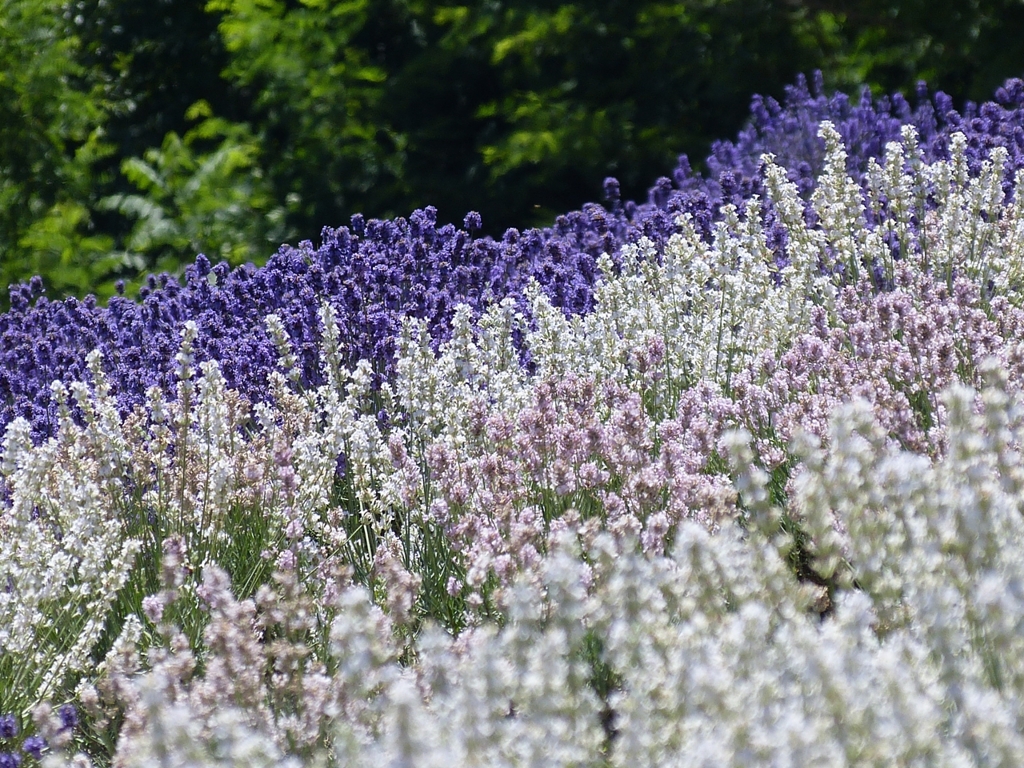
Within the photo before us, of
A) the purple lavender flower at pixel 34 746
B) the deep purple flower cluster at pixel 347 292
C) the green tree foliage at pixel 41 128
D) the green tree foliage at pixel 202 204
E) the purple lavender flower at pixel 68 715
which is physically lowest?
the purple lavender flower at pixel 34 746

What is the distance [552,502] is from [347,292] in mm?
1712

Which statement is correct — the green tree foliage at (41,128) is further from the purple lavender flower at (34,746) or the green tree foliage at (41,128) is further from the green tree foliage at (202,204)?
the purple lavender flower at (34,746)

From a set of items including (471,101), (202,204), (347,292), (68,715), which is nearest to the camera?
(68,715)

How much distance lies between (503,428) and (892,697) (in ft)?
5.93

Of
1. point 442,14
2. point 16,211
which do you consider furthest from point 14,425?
point 16,211

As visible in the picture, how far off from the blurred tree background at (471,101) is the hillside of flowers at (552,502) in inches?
79.7

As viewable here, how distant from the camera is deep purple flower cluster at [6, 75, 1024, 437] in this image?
4.52 meters

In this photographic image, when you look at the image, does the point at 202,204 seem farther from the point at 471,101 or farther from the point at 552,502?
the point at 552,502

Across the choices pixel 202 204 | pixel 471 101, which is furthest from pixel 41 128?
pixel 471 101

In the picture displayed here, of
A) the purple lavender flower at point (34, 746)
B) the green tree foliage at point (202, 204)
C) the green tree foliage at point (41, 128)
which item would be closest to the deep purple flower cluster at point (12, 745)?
the purple lavender flower at point (34, 746)

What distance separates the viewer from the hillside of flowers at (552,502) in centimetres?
167

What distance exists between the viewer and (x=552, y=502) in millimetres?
3121

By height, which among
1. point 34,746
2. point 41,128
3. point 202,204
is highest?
point 41,128

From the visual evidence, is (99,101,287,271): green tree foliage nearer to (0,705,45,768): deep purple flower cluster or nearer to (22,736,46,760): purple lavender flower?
(0,705,45,768): deep purple flower cluster
